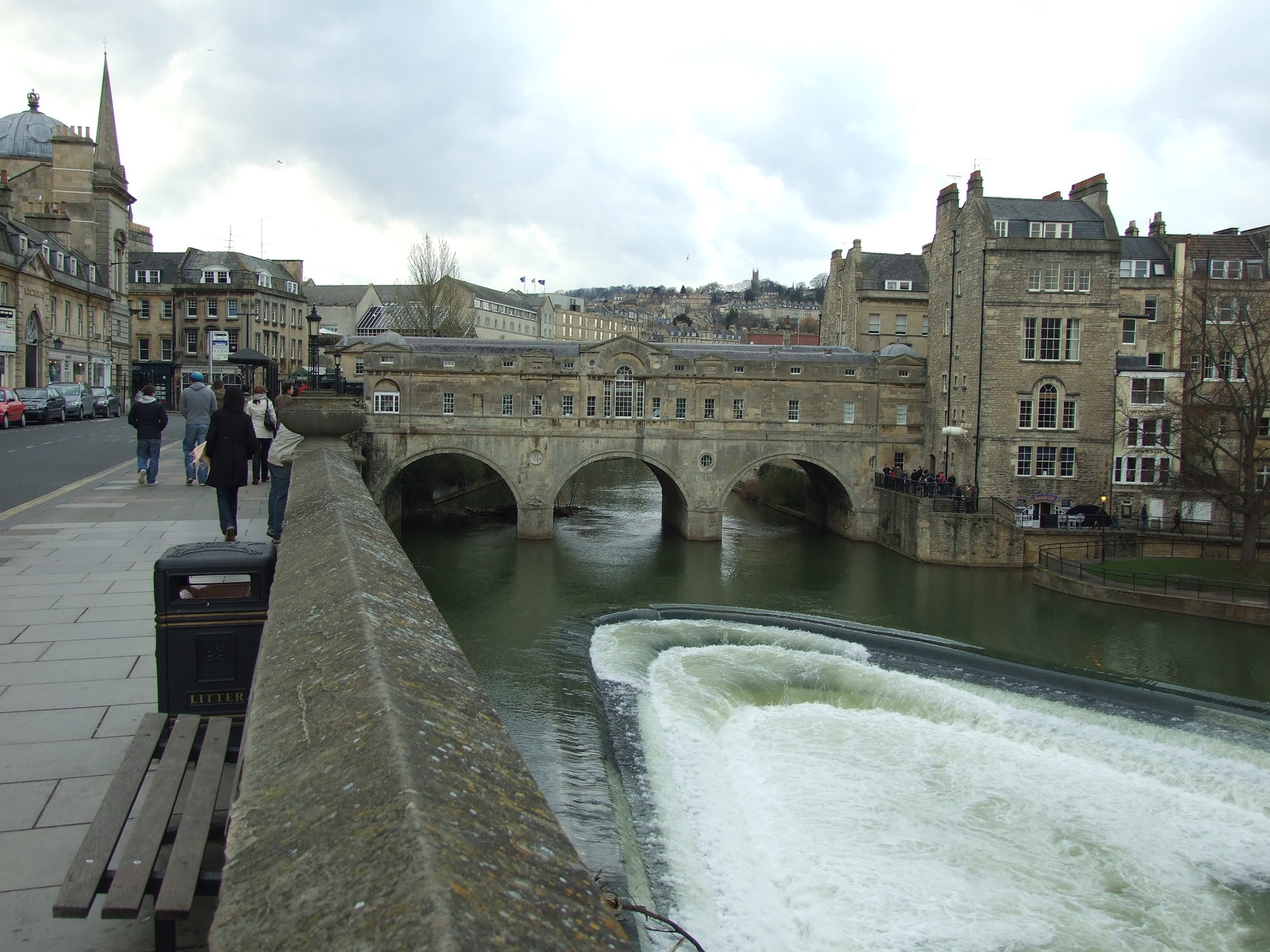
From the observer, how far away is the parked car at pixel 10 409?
35.4 meters

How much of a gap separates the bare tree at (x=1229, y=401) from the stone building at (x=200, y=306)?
186 ft

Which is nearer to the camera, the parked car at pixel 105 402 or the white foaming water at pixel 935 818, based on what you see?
the white foaming water at pixel 935 818

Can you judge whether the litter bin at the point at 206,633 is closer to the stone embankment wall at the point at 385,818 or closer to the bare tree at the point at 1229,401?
the stone embankment wall at the point at 385,818

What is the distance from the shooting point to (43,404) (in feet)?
129

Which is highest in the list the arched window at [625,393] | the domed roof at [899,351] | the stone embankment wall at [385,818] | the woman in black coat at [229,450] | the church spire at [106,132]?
the church spire at [106,132]

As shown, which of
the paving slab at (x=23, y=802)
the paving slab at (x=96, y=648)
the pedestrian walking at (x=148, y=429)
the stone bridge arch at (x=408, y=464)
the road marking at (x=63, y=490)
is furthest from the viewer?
the stone bridge arch at (x=408, y=464)

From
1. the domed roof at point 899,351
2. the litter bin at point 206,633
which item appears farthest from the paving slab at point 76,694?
the domed roof at point 899,351

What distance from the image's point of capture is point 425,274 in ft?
208

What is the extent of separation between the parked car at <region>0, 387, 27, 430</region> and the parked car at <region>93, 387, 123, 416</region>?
9.41 meters

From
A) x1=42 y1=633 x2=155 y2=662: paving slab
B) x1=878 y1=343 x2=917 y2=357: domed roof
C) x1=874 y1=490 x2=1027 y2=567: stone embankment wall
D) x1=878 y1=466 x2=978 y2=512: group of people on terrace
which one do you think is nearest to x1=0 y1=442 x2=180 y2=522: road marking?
x1=42 y1=633 x2=155 y2=662: paving slab

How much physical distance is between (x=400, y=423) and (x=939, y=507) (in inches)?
883

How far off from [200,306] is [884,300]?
48991 mm

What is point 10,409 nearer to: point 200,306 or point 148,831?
point 200,306

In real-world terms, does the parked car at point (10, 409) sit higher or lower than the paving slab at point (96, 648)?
higher
